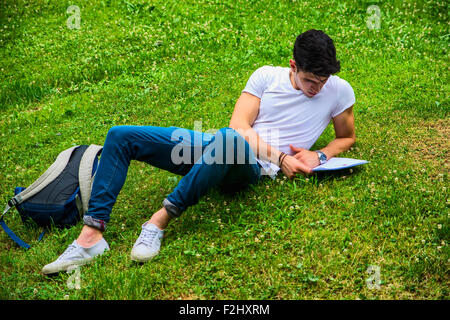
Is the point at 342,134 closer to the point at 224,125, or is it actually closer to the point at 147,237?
the point at 224,125

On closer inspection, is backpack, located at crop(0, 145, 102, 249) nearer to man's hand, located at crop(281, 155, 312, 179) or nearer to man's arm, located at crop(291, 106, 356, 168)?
man's hand, located at crop(281, 155, 312, 179)

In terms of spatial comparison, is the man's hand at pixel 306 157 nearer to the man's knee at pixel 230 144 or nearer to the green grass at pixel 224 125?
the green grass at pixel 224 125

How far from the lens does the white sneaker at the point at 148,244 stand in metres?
3.66

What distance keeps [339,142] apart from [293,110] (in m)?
0.68

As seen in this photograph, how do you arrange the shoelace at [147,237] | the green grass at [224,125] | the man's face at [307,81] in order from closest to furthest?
the green grass at [224,125]
the shoelace at [147,237]
the man's face at [307,81]

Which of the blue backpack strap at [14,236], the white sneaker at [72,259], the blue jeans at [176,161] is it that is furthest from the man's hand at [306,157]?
the blue backpack strap at [14,236]

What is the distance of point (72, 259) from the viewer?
12.0ft

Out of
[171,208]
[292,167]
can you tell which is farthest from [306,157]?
[171,208]

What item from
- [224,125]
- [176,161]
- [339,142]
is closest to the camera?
[176,161]

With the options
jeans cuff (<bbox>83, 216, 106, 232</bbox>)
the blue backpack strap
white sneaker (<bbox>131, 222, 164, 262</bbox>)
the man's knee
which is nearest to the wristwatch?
the man's knee

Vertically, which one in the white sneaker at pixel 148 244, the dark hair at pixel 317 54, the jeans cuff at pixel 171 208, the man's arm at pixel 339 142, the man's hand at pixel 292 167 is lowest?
the white sneaker at pixel 148 244

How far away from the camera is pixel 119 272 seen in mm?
3588
